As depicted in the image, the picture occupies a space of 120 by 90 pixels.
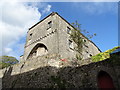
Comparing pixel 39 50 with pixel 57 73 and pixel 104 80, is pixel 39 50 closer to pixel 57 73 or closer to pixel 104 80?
pixel 57 73

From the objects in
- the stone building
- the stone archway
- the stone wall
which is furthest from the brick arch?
the stone archway

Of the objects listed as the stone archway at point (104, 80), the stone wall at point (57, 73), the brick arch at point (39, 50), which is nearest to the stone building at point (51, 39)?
the brick arch at point (39, 50)

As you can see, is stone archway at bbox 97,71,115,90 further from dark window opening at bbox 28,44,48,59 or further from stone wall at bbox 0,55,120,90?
dark window opening at bbox 28,44,48,59

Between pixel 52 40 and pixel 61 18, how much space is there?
509cm

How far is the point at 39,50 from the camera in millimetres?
16812

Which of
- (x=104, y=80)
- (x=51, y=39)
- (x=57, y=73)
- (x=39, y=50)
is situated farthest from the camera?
(x=39, y=50)

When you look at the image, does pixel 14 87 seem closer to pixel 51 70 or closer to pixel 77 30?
pixel 51 70

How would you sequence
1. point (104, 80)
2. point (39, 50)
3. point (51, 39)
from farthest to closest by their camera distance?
point (39, 50), point (51, 39), point (104, 80)

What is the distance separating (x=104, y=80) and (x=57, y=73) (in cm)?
429

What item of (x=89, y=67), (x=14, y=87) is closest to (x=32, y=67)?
(x=14, y=87)

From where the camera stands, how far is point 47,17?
18.4 metres

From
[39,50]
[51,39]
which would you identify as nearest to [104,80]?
[51,39]

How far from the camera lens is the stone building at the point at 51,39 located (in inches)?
564

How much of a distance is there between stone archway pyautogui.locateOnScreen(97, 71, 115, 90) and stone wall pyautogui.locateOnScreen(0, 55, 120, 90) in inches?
10.0
